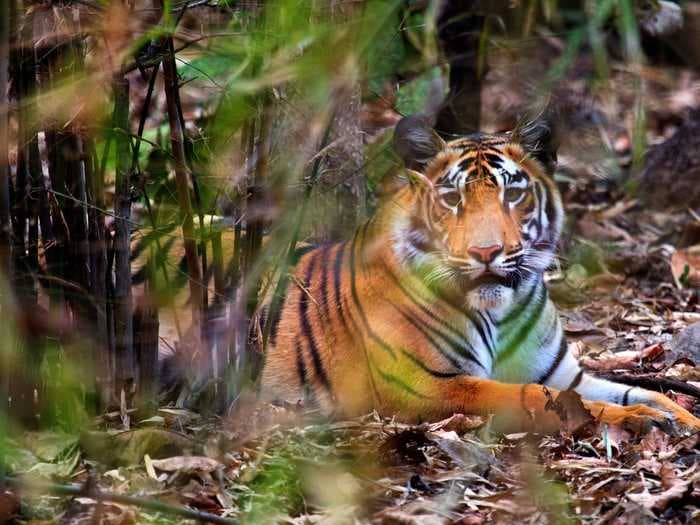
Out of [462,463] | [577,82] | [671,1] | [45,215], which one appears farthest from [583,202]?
[45,215]

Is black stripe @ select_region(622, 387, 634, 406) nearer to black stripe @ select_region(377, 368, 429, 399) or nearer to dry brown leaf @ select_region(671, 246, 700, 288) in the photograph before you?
black stripe @ select_region(377, 368, 429, 399)

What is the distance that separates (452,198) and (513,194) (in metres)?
0.21

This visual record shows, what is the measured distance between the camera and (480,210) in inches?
150

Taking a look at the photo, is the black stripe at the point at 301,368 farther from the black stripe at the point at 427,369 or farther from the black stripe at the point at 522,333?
the black stripe at the point at 522,333

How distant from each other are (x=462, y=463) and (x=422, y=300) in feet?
3.16

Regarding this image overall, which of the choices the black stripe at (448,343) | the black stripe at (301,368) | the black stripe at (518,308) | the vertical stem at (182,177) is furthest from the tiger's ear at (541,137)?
the vertical stem at (182,177)

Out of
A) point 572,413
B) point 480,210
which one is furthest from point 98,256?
point 572,413

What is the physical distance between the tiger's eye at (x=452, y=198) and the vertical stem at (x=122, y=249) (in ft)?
4.18

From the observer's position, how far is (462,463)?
310cm

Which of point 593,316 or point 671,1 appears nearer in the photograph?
point 593,316

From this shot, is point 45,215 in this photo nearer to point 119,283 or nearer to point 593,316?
point 119,283

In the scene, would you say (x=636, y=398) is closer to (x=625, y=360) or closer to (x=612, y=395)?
(x=612, y=395)

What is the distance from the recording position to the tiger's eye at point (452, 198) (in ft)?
12.8

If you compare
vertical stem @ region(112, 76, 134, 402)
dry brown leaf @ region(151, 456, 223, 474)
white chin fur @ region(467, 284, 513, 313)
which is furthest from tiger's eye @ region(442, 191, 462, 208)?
dry brown leaf @ region(151, 456, 223, 474)
